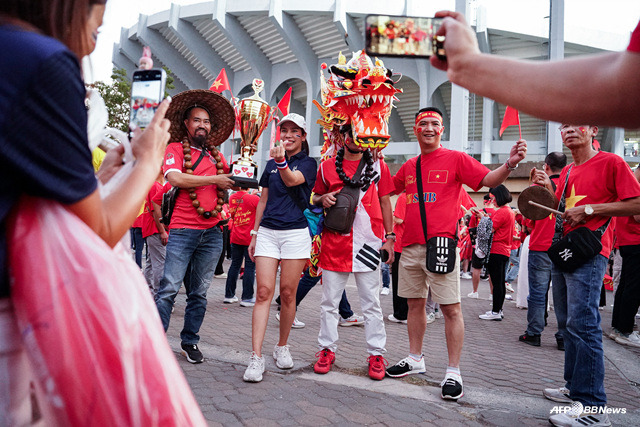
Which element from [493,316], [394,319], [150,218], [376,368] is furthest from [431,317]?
[150,218]

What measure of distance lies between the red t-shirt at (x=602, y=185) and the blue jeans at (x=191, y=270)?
2927 mm

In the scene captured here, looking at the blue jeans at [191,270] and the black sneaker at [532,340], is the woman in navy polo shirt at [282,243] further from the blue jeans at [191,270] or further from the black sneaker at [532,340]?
the black sneaker at [532,340]

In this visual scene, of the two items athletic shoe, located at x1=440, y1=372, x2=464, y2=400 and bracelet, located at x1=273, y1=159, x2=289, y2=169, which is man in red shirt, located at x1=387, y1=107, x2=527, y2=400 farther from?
bracelet, located at x1=273, y1=159, x2=289, y2=169

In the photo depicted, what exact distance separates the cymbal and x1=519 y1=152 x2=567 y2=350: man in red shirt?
5.58 ft

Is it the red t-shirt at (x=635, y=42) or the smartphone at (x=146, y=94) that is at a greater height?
the red t-shirt at (x=635, y=42)

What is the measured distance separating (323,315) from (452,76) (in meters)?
3.19

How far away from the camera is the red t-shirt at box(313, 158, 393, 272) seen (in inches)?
167

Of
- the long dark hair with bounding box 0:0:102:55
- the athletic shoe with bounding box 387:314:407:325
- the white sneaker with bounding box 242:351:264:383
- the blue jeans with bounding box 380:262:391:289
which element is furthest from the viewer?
the blue jeans with bounding box 380:262:391:289

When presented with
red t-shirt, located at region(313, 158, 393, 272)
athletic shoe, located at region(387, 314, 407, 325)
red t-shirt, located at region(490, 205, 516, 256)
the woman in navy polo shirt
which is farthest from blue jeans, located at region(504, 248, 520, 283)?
the woman in navy polo shirt

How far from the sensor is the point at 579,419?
309 cm

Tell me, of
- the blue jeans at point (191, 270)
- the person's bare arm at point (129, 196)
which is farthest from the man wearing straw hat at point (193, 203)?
the person's bare arm at point (129, 196)

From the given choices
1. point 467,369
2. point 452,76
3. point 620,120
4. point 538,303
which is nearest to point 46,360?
point 452,76

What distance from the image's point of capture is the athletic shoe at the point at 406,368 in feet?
13.4

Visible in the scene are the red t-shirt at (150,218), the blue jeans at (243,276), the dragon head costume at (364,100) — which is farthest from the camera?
the blue jeans at (243,276)
